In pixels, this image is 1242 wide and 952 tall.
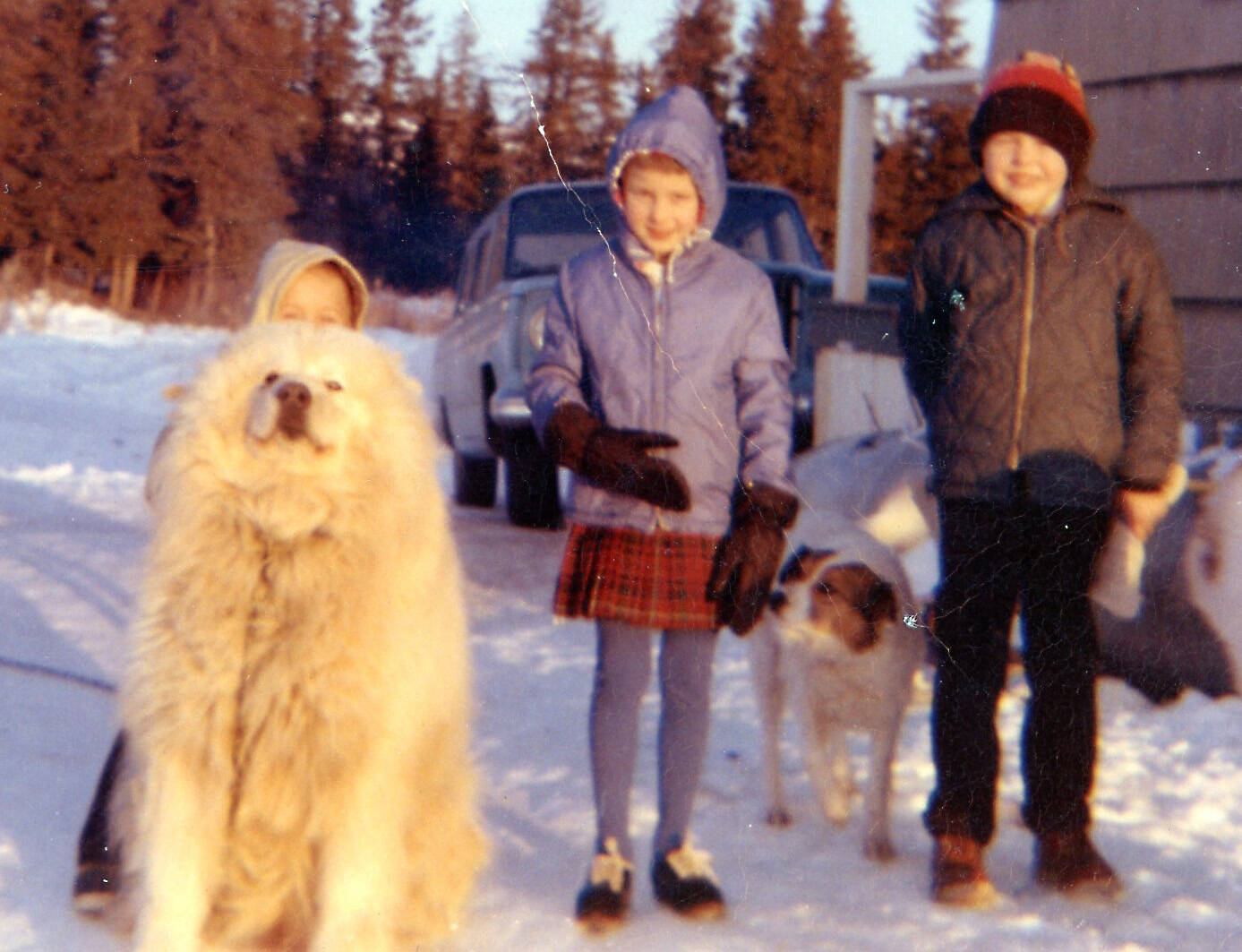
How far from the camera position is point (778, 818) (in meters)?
3.26

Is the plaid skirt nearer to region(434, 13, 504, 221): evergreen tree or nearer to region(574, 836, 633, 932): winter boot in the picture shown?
region(574, 836, 633, 932): winter boot

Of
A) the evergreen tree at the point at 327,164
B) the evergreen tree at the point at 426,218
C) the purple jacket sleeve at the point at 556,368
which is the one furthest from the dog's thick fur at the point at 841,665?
the evergreen tree at the point at 327,164

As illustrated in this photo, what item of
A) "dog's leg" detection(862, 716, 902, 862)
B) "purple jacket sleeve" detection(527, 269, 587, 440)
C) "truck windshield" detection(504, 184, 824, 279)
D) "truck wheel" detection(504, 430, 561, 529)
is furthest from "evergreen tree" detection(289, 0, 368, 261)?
"dog's leg" detection(862, 716, 902, 862)

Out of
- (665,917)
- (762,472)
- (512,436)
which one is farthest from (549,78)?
(665,917)

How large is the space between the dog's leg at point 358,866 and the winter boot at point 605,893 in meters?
0.44

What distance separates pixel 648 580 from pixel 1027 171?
3.80ft

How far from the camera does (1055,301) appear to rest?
8.45ft

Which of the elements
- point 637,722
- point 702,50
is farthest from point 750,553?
point 702,50

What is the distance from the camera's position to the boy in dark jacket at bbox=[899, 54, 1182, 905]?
8.49ft

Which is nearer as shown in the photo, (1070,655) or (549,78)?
(1070,655)

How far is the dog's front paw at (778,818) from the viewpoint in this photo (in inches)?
128

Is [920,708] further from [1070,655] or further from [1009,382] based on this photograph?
[1009,382]

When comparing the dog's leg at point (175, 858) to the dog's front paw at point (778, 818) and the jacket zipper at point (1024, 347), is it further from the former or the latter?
the jacket zipper at point (1024, 347)

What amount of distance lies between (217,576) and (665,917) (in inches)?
45.0
